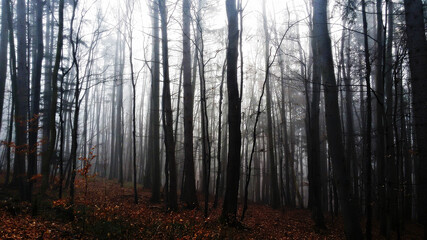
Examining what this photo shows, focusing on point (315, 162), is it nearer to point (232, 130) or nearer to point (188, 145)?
point (232, 130)

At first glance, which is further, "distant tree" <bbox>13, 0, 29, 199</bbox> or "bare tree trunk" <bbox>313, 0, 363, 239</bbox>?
"distant tree" <bbox>13, 0, 29, 199</bbox>

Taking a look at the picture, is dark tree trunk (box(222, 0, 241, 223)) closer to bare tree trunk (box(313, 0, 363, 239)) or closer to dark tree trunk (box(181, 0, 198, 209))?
bare tree trunk (box(313, 0, 363, 239))

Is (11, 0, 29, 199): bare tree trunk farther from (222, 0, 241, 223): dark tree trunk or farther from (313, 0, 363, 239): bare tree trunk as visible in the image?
(313, 0, 363, 239): bare tree trunk

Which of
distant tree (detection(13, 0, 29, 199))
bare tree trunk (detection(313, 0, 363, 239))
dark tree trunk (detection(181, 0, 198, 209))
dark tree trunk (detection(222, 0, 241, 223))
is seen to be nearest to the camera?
bare tree trunk (detection(313, 0, 363, 239))

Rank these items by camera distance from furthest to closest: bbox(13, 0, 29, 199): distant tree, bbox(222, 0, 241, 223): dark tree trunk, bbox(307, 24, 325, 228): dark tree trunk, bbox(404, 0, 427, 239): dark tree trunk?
bbox(13, 0, 29, 199): distant tree
bbox(307, 24, 325, 228): dark tree trunk
bbox(222, 0, 241, 223): dark tree trunk
bbox(404, 0, 427, 239): dark tree trunk

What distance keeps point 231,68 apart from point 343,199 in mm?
4167

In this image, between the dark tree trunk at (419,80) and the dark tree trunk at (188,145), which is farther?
the dark tree trunk at (188,145)

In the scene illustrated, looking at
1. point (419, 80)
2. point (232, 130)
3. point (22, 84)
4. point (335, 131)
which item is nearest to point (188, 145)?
point (232, 130)

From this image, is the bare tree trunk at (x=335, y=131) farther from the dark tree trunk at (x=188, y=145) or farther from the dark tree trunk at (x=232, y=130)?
the dark tree trunk at (x=188, y=145)

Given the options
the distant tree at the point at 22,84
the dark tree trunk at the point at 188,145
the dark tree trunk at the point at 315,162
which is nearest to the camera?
the dark tree trunk at the point at 315,162

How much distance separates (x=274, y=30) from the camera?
15.5m

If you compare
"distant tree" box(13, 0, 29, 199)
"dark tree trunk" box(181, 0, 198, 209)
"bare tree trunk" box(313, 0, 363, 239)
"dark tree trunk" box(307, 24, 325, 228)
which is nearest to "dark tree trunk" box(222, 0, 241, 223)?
"bare tree trunk" box(313, 0, 363, 239)

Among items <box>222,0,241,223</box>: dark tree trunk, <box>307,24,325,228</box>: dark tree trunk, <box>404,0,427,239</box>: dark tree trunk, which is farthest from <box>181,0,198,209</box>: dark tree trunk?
<box>404,0,427,239</box>: dark tree trunk

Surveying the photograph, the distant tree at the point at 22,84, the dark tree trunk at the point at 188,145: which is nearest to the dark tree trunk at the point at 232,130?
the dark tree trunk at the point at 188,145
